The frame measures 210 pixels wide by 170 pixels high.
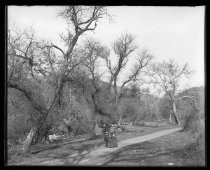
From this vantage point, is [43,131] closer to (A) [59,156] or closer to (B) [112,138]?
(B) [112,138]

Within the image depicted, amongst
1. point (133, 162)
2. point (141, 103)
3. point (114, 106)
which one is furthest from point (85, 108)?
point (141, 103)

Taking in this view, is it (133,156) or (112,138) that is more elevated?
(112,138)

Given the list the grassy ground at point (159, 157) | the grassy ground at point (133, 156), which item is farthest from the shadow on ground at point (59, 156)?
the grassy ground at point (159, 157)

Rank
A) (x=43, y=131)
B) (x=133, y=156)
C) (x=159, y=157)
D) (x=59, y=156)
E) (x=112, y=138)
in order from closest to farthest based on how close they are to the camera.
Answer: (x=159, y=157), (x=133, y=156), (x=59, y=156), (x=112, y=138), (x=43, y=131)

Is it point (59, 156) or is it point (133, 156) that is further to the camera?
point (59, 156)

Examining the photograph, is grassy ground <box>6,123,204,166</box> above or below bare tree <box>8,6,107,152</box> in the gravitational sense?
below

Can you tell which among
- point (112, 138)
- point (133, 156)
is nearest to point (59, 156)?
point (133, 156)

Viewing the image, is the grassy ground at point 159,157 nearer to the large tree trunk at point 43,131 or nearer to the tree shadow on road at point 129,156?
the tree shadow on road at point 129,156

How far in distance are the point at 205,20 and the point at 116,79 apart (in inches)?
1023

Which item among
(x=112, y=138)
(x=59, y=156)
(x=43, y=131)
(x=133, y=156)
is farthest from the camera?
(x=43, y=131)

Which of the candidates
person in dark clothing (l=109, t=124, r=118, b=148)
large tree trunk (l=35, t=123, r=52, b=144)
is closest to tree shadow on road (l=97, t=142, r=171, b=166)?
person in dark clothing (l=109, t=124, r=118, b=148)

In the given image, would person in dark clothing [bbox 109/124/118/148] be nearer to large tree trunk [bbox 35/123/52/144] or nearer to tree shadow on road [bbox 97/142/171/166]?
tree shadow on road [bbox 97/142/171/166]

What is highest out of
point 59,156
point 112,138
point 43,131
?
point 112,138
